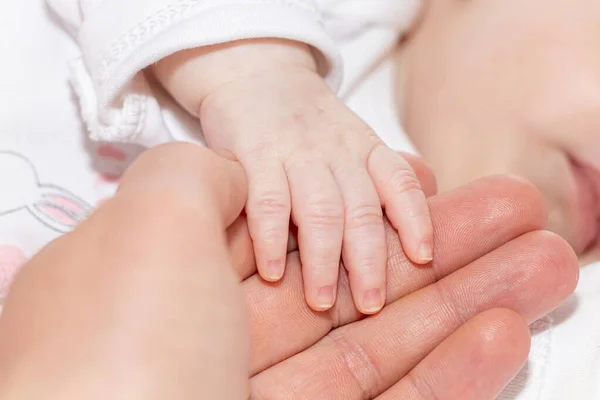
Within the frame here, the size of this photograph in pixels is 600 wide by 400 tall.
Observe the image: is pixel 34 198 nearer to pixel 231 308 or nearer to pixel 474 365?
pixel 231 308

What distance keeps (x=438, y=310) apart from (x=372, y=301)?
0.22 feet

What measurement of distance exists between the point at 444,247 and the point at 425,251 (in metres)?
0.05

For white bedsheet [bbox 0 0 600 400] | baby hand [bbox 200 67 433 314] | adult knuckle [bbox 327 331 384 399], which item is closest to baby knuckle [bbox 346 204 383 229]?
baby hand [bbox 200 67 433 314]

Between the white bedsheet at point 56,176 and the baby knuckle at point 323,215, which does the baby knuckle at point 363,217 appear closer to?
the baby knuckle at point 323,215

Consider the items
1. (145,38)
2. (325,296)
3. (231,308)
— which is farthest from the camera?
(145,38)

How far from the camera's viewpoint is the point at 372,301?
1.85ft

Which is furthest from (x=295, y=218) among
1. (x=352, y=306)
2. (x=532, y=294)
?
(x=532, y=294)

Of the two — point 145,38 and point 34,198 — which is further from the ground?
point 145,38

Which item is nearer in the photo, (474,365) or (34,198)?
(474,365)

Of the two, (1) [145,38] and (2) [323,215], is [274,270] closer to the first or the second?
(2) [323,215]

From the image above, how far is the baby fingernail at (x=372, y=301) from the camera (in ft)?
1.84

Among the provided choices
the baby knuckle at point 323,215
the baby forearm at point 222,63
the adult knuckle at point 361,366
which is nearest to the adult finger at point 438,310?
the adult knuckle at point 361,366

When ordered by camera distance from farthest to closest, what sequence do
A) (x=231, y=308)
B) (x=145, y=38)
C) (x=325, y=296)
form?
(x=145, y=38), (x=325, y=296), (x=231, y=308)

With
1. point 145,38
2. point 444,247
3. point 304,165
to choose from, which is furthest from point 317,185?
point 145,38
